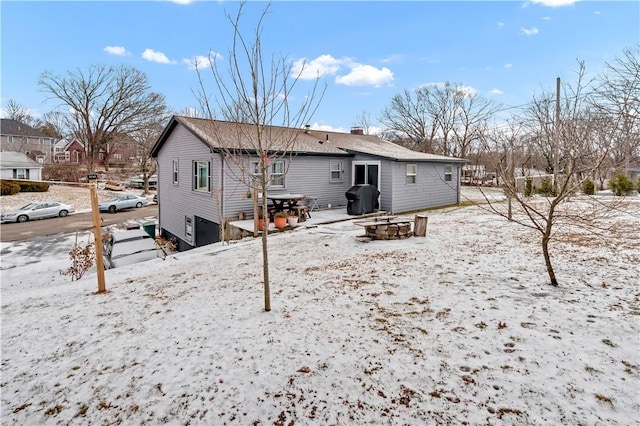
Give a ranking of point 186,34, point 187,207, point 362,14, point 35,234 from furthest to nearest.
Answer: point 35,234 → point 187,207 → point 362,14 → point 186,34

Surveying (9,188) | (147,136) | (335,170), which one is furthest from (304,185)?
(147,136)

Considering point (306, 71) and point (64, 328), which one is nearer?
point (64, 328)

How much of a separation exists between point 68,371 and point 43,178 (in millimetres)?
46064

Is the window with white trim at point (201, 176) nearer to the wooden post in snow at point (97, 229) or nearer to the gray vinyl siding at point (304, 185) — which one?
the gray vinyl siding at point (304, 185)

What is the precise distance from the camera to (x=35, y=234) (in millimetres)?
17984

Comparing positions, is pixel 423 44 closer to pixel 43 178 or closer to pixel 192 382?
pixel 192 382

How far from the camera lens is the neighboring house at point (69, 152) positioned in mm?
54550

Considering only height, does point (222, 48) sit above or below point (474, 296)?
above

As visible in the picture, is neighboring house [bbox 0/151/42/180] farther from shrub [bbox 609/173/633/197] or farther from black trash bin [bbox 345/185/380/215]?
shrub [bbox 609/173/633/197]

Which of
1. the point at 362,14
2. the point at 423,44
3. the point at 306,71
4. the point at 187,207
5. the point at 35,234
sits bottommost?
the point at 35,234

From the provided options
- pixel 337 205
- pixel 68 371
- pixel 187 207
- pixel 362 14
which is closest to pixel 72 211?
pixel 187 207

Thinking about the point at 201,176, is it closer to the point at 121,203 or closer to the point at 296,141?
the point at 296,141

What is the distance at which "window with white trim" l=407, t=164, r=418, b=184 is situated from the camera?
1426 centimetres

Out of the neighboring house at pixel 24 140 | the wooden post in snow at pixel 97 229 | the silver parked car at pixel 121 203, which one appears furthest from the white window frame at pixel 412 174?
the neighboring house at pixel 24 140
